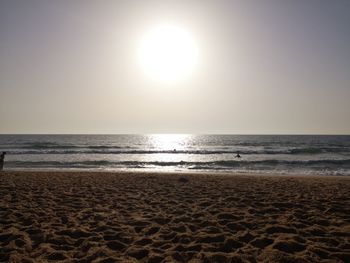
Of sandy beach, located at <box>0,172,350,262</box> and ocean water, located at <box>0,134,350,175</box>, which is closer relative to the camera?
sandy beach, located at <box>0,172,350,262</box>

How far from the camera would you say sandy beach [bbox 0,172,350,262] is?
448cm

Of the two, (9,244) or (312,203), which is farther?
(312,203)

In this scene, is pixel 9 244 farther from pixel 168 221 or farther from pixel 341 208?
pixel 341 208

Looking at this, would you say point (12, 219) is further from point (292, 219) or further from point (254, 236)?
point (292, 219)

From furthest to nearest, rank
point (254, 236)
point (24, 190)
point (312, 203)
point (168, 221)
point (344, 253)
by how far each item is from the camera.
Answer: point (24, 190), point (312, 203), point (168, 221), point (254, 236), point (344, 253)

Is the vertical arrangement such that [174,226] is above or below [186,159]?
above

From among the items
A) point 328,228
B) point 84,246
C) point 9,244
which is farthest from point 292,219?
point 9,244

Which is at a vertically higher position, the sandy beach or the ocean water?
the sandy beach

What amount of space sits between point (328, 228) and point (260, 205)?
7.45 feet

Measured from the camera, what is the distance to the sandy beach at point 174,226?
4477 millimetres

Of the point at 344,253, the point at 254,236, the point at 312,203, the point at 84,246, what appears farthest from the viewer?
the point at 312,203

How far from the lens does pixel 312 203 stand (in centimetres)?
814

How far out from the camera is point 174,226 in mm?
5910

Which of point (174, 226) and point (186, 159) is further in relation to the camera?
point (186, 159)
